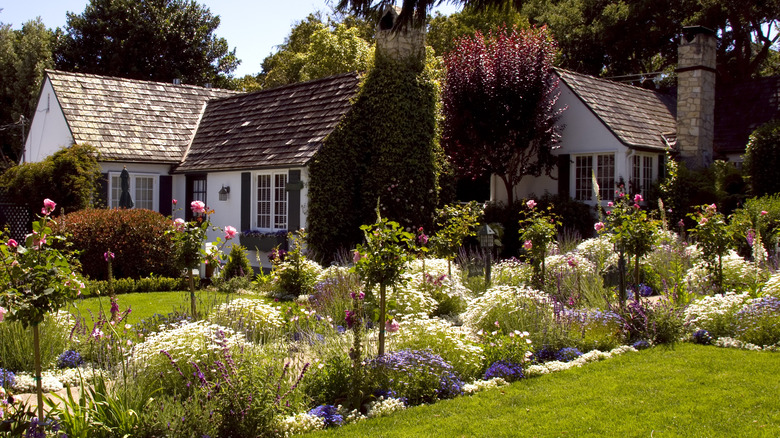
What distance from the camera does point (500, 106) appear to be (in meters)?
18.0

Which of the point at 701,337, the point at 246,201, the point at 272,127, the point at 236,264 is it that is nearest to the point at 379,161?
the point at 272,127

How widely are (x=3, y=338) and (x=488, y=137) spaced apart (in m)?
13.8

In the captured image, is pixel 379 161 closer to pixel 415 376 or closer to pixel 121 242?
pixel 121 242

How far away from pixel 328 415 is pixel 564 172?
50.9ft

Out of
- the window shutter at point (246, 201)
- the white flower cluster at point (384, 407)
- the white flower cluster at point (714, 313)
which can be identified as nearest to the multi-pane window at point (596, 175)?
the window shutter at point (246, 201)

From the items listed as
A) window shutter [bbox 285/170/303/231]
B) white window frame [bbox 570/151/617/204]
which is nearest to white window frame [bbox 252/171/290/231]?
window shutter [bbox 285/170/303/231]

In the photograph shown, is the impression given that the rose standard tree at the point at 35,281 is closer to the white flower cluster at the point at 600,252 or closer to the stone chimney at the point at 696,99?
the white flower cluster at the point at 600,252

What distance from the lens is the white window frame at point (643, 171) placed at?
18.8m

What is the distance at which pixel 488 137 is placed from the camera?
60.0 feet

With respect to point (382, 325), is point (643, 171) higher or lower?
higher

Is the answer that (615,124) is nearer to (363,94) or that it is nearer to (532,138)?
(532,138)

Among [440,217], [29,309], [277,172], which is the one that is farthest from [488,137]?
[29,309]

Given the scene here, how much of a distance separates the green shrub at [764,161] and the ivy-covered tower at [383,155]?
8.41 meters

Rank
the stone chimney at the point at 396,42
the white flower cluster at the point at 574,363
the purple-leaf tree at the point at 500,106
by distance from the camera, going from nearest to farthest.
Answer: the white flower cluster at the point at 574,363
the stone chimney at the point at 396,42
the purple-leaf tree at the point at 500,106
